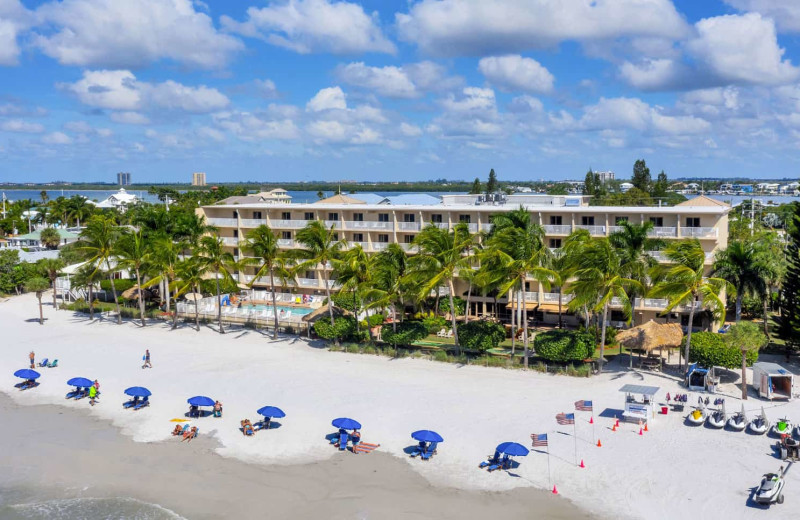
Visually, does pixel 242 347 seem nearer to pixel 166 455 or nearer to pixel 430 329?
pixel 430 329

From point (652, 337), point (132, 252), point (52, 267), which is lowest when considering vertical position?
point (652, 337)

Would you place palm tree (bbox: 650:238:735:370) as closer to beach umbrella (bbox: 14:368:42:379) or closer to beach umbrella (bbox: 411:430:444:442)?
beach umbrella (bbox: 411:430:444:442)

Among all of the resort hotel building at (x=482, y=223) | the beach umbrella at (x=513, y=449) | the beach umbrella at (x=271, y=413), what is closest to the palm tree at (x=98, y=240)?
the resort hotel building at (x=482, y=223)

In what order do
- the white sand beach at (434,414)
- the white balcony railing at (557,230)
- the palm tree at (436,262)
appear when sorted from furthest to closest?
the white balcony railing at (557,230), the palm tree at (436,262), the white sand beach at (434,414)

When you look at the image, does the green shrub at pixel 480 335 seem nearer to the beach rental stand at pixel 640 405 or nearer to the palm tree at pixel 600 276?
the palm tree at pixel 600 276

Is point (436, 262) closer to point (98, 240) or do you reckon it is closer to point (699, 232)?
point (699, 232)

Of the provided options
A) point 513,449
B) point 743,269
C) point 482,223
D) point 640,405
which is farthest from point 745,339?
point 482,223
